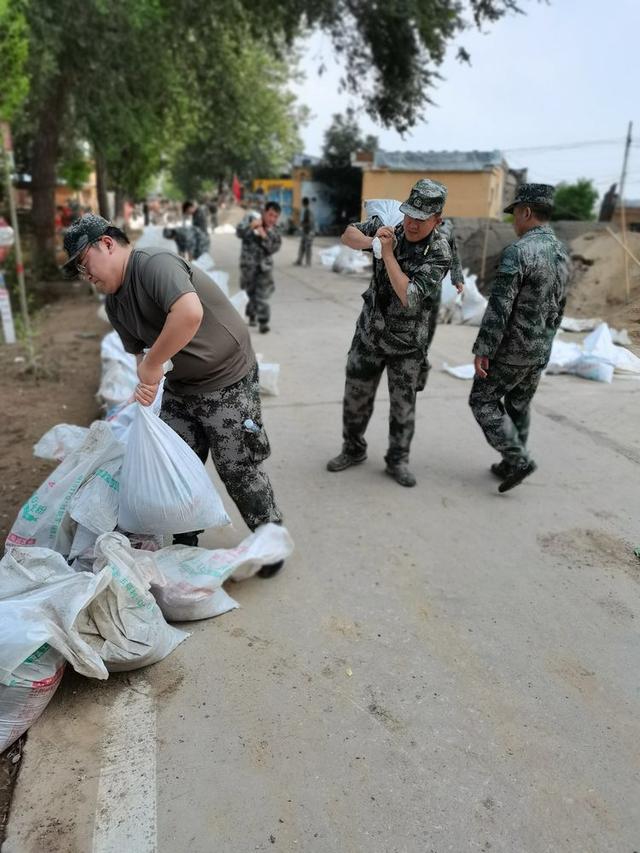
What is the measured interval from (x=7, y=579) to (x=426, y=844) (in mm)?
1497

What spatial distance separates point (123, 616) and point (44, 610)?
244mm

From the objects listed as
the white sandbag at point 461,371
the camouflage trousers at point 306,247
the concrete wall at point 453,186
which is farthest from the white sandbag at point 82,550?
the camouflage trousers at point 306,247

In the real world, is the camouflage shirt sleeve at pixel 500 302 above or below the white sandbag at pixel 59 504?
above

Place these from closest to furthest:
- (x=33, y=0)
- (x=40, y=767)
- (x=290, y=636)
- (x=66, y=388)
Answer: (x=40, y=767) → (x=290, y=636) → (x=66, y=388) → (x=33, y=0)

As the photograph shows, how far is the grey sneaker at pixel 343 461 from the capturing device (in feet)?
12.7

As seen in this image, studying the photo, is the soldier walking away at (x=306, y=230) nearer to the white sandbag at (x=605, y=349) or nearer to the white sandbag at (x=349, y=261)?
the white sandbag at (x=349, y=261)

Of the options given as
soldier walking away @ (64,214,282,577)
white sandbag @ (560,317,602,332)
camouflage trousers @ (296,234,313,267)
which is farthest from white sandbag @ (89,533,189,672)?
camouflage trousers @ (296,234,313,267)

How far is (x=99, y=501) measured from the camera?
97.2 inches

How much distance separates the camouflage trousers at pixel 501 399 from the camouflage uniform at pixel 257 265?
4.54 m

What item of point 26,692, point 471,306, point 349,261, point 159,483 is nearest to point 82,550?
point 159,483

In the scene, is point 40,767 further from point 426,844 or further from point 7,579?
point 426,844

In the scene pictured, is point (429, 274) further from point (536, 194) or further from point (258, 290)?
point (258, 290)

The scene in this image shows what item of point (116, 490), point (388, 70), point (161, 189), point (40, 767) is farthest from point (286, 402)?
point (161, 189)

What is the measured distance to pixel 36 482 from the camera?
379 centimetres
